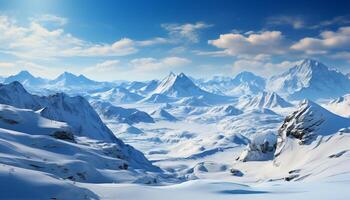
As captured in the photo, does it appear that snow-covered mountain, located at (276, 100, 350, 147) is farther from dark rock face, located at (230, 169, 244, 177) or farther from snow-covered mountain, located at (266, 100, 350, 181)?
dark rock face, located at (230, 169, 244, 177)

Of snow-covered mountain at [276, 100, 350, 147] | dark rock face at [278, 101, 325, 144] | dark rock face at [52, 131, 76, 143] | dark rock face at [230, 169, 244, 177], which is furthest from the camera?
dark rock face at [230, 169, 244, 177]

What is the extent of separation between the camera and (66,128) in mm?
107188

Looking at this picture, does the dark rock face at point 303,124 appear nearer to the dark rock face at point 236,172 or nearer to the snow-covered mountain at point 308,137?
the snow-covered mountain at point 308,137

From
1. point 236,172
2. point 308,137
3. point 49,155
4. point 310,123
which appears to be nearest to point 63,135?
point 49,155

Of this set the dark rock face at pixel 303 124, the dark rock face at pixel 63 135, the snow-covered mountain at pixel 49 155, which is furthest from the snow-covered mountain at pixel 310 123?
the dark rock face at pixel 63 135

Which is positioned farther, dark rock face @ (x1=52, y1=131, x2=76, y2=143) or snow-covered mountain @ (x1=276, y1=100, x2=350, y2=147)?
snow-covered mountain @ (x1=276, y1=100, x2=350, y2=147)

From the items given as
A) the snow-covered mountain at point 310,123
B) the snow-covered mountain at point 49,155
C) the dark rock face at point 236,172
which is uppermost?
the snow-covered mountain at point 310,123

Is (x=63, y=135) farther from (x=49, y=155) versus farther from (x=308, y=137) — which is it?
(x=308, y=137)

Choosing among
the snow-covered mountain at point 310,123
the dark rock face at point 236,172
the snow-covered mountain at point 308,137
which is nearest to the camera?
the snow-covered mountain at point 308,137

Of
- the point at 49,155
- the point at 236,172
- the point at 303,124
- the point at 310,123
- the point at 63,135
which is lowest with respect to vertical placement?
the point at 236,172

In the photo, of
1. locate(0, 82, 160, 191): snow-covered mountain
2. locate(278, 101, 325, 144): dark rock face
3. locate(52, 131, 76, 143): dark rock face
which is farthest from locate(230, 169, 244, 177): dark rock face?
locate(52, 131, 76, 143): dark rock face

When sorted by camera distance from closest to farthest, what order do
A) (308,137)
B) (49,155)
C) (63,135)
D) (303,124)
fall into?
1. (49,155)
2. (63,135)
3. (308,137)
4. (303,124)

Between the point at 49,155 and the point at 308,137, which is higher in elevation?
the point at 308,137

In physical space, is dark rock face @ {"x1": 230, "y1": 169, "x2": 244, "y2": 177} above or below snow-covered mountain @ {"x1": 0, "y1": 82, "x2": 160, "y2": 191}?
below
